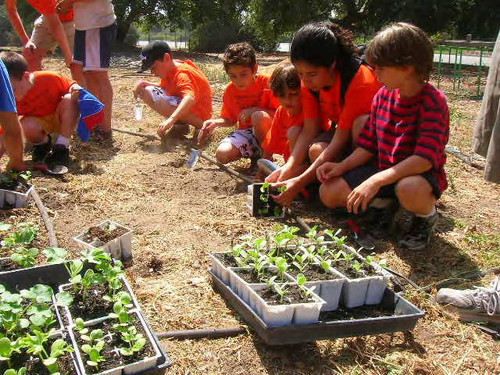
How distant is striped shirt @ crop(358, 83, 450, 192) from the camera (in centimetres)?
268

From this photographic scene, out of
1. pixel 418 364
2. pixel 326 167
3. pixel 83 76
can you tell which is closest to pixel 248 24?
pixel 83 76

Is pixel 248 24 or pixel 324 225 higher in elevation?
pixel 248 24

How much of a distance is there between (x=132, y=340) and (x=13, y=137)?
80.0 inches

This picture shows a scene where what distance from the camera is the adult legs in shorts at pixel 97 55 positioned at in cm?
495

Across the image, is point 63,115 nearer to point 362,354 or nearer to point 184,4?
point 362,354

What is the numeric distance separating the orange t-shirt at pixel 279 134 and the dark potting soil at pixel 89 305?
6.97ft

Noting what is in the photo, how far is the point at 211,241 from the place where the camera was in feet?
9.58

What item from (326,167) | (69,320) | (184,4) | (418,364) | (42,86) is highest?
(184,4)

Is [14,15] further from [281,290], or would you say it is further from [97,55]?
[281,290]

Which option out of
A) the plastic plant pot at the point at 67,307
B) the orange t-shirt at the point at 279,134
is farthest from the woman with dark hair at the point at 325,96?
the plastic plant pot at the point at 67,307

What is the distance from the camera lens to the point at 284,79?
3.45 m

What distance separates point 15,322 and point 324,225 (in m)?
1.99

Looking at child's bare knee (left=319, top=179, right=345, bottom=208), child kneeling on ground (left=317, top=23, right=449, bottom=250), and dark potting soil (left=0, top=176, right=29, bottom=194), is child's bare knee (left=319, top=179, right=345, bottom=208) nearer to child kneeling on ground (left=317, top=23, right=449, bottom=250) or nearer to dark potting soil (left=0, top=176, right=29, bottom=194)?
child kneeling on ground (left=317, top=23, right=449, bottom=250)

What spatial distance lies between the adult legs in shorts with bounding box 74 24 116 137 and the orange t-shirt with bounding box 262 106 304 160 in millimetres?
1994
